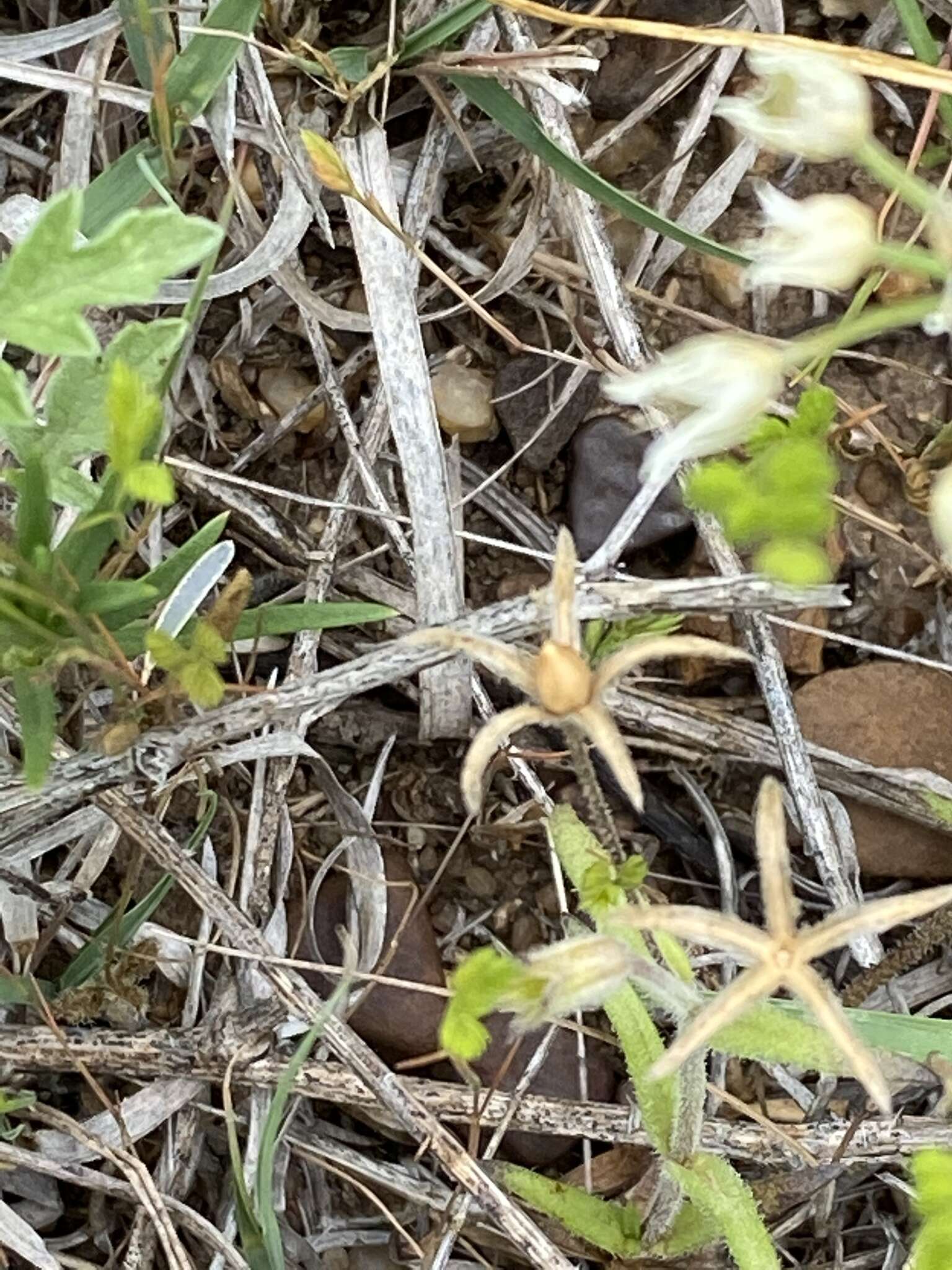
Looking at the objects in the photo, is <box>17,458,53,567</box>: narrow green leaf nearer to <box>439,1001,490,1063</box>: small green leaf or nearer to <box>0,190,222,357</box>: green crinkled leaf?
<box>0,190,222,357</box>: green crinkled leaf

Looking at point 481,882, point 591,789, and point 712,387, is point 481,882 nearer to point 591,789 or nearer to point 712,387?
point 591,789

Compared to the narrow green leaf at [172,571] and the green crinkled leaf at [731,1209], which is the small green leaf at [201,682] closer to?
the narrow green leaf at [172,571]

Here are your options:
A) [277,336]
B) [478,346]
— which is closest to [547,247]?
[478,346]

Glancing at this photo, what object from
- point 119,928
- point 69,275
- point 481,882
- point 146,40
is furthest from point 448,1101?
point 146,40

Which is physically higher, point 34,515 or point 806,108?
point 806,108

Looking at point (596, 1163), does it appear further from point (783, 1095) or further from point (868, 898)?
point (868, 898)

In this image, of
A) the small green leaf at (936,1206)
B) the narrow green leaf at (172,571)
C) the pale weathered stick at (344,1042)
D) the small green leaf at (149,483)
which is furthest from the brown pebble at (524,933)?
the small green leaf at (149,483)
